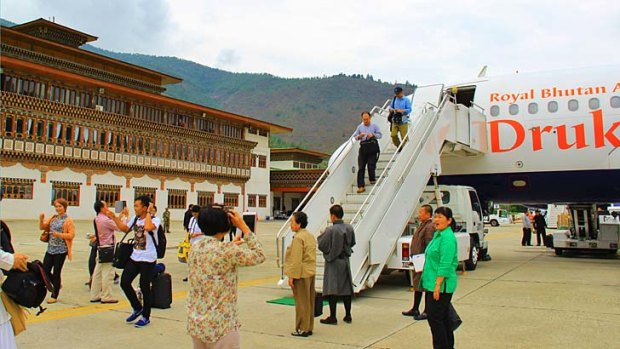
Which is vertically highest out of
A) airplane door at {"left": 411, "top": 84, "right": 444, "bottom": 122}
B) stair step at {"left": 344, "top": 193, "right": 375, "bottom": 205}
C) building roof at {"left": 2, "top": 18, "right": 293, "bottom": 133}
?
building roof at {"left": 2, "top": 18, "right": 293, "bottom": 133}

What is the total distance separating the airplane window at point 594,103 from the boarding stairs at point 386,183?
2.49m

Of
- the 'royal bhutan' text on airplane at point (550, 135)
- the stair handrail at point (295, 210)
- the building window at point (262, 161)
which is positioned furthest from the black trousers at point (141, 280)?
the building window at point (262, 161)

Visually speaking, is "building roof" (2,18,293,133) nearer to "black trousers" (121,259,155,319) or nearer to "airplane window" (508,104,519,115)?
"airplane window" (508,104,519,115)

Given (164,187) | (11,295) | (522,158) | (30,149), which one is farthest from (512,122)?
(164,187)

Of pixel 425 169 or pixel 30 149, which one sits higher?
pixel 30 149

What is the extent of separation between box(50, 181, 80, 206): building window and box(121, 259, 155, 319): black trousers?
33.0 metres

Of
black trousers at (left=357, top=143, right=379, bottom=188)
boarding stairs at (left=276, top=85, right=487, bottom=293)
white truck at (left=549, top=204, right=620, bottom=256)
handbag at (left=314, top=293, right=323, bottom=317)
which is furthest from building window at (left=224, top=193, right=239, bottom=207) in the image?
handbag at (left=314, top=293, right=323, bottom=317)

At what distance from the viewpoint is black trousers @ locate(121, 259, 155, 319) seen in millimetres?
6246

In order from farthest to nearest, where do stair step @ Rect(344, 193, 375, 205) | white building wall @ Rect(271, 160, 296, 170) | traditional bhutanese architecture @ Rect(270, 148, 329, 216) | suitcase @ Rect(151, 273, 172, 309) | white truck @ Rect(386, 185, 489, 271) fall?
white building wall @ Rect(271, 160, 296, 170) → traditional bhutanese architecture @ Rect(270, 148, 329, 216) → white truck @ Rect(386, 185, 489, 271) → stair step @ Rect(344, 193, 375, 205) → suitcase @ Rect(151, 273, 172, 309)

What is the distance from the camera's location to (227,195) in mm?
50375

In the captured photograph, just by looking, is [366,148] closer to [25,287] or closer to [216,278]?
[216,278]

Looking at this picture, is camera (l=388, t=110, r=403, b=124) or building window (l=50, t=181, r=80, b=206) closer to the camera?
camera (l=388, t=110, r=403, b=124)

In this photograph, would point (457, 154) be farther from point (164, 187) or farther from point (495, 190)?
point (164, 187)

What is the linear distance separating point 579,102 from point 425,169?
4.94m
